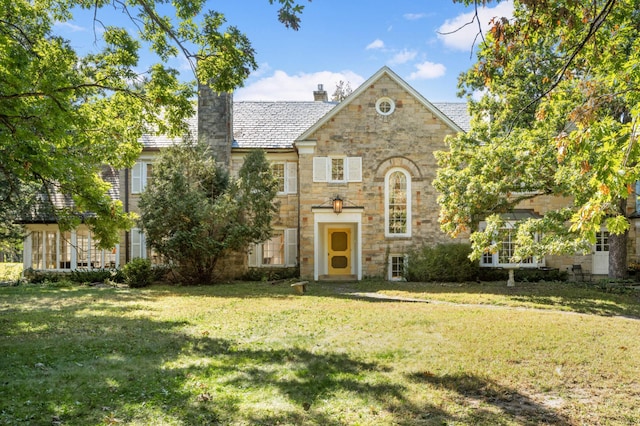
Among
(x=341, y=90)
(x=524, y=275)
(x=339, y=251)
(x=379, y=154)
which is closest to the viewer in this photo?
(x=379, y=154)

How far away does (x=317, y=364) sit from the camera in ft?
23.1

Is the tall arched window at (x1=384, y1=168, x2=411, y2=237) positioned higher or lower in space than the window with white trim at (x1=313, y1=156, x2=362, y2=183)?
lower

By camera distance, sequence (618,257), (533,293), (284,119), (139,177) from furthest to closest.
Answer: (284,119) → (139,177) → (618,257) → (533,293)

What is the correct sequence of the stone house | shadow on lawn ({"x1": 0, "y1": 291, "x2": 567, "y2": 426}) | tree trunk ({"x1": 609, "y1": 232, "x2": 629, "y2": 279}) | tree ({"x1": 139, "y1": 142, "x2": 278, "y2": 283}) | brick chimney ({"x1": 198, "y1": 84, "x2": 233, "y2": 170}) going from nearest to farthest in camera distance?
1. shadow on lawn ({"x1": 0, "y1": 291, "x2": 567, "y2": 426})
2. tree ({"x1": 139, "y1": 142, "x2": 278, "y2": 283})
3. tree trunk ({"x1": 609, "y1": 232, "x2": 629, "y2": 279})
4. the stone house
5. brick chimney ({"x1": 198, "y1": 84, "x2": 233, "y2": 170})

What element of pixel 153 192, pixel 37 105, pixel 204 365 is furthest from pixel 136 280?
pixel 204 365

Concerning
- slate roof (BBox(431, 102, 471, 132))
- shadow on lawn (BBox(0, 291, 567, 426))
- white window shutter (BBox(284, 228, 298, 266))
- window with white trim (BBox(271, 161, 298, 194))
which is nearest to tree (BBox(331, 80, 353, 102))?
slate roof (BBox(431, 102, 471, 132))

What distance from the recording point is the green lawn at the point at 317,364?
17.1 ft

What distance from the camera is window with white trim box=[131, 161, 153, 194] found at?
22.3 meters

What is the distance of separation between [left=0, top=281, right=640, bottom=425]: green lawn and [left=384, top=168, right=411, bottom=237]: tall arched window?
8.15m

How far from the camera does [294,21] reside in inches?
262

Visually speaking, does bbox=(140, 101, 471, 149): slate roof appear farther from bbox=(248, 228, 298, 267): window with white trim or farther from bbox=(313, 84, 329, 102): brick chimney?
bbox=(248, 228, 298, 267): window with white trim

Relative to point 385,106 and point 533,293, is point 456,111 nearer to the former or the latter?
point 385,106

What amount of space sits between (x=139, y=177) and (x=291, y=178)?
6988 mm

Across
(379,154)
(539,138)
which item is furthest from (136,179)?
(539,138)
